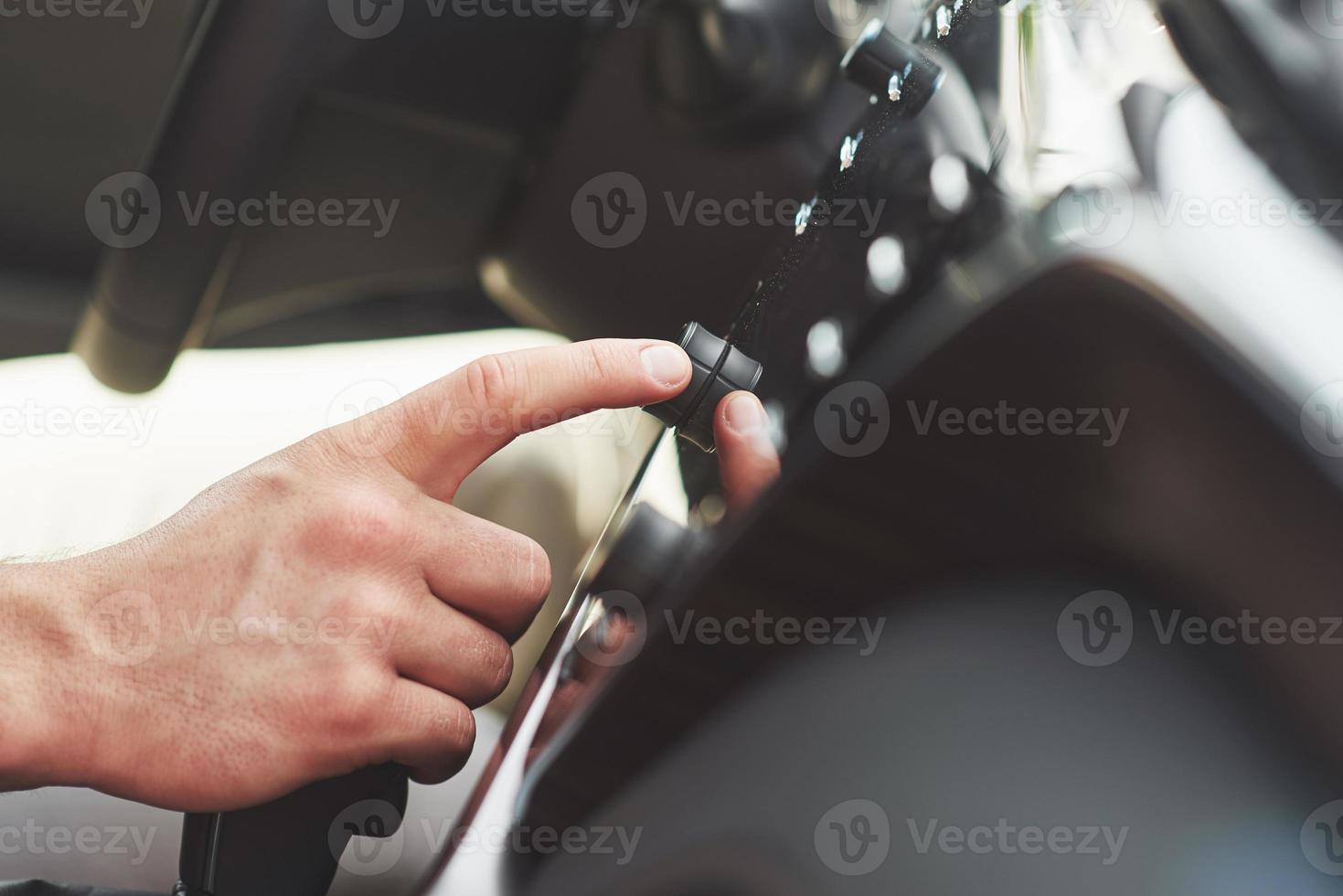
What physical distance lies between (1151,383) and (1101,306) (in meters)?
0.04

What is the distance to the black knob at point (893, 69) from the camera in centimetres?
50

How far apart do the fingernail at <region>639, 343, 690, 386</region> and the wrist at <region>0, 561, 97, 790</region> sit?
349 millimetres

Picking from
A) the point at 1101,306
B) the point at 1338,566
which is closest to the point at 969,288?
the point at 1101,306

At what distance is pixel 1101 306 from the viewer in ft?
1.35

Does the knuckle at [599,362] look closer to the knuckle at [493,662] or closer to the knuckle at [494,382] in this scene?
the knuckle at [494,382]

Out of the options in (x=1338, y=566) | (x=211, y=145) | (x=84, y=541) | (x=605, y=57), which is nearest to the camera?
(x=1338, y=566)

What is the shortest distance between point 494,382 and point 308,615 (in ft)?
0.54

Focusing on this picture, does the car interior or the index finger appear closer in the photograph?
the car interior

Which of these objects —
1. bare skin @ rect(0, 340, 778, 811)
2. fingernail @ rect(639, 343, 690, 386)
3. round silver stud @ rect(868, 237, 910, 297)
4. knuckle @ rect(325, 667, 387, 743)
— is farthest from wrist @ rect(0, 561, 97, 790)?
round silver stud @ rect(868, 237, 910, 297)

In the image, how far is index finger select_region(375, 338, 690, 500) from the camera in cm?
52

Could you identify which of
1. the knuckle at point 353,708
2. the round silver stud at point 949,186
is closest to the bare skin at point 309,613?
the knuckle at point 353,708

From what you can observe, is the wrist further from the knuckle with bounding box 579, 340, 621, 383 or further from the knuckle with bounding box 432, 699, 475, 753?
the knuckle with bounding box 579, 340, 621, 383

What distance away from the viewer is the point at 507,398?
0.53 metres

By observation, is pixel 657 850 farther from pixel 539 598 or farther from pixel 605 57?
pixel 605 57
